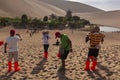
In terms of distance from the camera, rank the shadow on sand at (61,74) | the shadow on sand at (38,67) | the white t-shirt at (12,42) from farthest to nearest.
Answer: the shadow on sand at (38,67)
the white t-shirt at (12,42)
the shadow on sand at (61,74)

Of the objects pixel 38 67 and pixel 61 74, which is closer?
pixel 61 74

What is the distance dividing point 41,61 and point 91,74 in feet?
12.3

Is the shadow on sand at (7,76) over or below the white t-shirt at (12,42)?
below

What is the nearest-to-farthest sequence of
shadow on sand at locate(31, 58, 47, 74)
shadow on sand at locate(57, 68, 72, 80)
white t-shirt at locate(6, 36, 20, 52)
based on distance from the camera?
1. shadow on sand at locate(57, 68, 72, 80)
2. white t-shirt at locate(6, 36, 20, 52)
3. shadow on sand at locate(31, 58, 47, 74)

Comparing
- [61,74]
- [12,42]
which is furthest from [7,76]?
[61,74]

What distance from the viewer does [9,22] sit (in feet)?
196

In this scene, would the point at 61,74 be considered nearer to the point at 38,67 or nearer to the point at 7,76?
the point at 38,67

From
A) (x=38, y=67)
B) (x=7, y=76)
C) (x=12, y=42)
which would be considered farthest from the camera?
(x=38, y=67)

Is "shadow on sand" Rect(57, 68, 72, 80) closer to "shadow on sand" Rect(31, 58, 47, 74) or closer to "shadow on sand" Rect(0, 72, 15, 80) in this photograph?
"shadow on sand" Rect(31, 58, 47, 74)

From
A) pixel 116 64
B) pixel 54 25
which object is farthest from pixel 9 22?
pixel 116 64

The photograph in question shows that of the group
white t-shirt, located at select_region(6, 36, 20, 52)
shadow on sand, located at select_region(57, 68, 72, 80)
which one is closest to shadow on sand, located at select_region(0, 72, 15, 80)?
white t-shirt, located at select_region(6, 36, 20, 52)

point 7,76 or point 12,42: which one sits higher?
point 12,42

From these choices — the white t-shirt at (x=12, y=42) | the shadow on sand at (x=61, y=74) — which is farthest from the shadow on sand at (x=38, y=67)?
the white t-shirt at (x=12, y=42)

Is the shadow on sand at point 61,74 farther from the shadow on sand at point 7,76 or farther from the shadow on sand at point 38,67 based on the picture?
the shadow on sand at point 7,76
